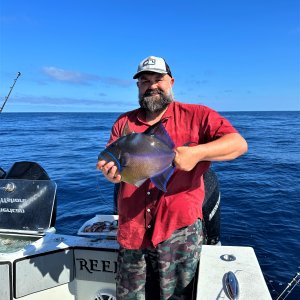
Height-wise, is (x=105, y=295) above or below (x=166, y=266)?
below

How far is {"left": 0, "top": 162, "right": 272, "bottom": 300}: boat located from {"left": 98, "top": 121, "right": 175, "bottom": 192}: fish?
1.14 m

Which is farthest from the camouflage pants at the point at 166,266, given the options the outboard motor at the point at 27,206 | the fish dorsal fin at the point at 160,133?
the outboard motor at the point at 27,206

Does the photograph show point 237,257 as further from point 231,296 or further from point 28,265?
point 28,265

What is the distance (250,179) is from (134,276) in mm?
11036

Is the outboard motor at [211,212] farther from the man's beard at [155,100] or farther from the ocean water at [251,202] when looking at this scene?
the man's beard at [155,100]

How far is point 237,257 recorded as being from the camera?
320 cm

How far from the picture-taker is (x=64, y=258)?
3701 mm

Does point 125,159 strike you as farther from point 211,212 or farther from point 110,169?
point 211,212

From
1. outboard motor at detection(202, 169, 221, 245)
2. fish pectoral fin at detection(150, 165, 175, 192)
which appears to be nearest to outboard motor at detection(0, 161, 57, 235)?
outboard motor at detection(202, 169, 221, 245)

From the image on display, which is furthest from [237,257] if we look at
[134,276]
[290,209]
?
[290,209]

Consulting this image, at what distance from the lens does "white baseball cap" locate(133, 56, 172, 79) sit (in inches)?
107

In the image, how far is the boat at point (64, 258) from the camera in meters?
2.85

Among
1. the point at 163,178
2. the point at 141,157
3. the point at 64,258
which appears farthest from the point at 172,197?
the point at 64,258

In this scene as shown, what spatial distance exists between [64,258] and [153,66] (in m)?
2.44
